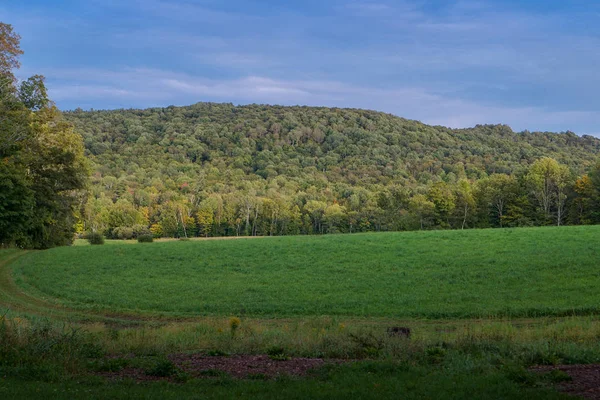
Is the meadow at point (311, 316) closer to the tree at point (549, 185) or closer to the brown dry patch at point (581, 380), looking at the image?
the brown dry patch at point (581, 380)

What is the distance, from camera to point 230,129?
535ft

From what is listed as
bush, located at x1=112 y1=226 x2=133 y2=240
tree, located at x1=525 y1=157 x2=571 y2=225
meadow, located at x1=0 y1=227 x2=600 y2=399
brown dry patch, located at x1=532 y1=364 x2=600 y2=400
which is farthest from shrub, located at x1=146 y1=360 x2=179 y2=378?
bush, located at x1=112 y1=226 x2=133 y2=240

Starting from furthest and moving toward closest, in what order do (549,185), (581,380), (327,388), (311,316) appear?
(549,185) < (311,316) < (581,380) < (327,388)

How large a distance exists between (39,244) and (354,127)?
133m

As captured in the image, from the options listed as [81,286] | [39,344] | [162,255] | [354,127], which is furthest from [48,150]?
[354,127]

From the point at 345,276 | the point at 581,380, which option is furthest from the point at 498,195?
the point at 581,380

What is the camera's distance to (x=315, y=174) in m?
139

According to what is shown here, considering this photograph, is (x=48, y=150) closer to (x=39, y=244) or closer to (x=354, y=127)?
(x=39, y=244)

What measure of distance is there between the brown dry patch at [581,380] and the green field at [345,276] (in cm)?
963

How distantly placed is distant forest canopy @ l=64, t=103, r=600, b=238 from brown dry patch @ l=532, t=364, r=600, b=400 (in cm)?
5190

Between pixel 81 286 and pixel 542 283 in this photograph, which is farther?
pixel 81 286

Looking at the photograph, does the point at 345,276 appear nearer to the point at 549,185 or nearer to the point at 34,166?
the point at 34,166

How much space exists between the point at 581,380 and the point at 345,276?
20.7m

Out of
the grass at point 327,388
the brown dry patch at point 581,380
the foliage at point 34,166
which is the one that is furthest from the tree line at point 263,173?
the brown dry patch at point 581,380
